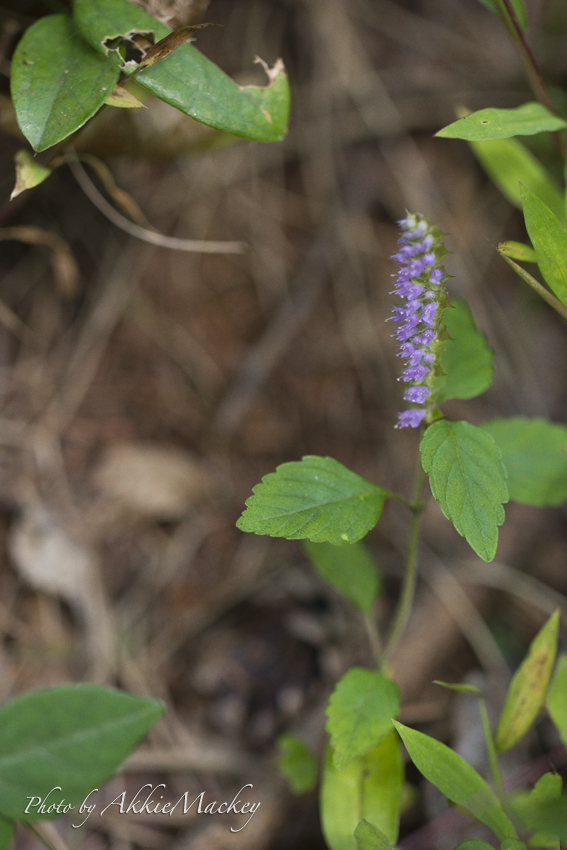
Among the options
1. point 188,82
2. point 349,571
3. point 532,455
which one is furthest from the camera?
point 349,571

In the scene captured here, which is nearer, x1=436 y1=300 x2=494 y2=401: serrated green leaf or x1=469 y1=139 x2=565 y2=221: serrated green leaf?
x1=436 y1=300 x2=494 y2=401: serrated green leaf

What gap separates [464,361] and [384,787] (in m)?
0.93

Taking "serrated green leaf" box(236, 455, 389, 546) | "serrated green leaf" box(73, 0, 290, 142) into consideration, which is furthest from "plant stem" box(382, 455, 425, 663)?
"serrated green leaf" box(73, 0, 290, 142)

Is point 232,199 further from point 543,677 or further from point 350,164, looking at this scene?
point 543,677

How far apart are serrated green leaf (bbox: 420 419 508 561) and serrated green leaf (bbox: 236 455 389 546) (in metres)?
0.15

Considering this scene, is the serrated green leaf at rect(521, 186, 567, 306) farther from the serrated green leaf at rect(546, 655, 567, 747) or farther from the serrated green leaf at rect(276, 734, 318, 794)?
the serrated green leaf at rect(276, 734, 318, 794)

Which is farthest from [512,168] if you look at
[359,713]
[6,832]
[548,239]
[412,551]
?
[6,832]

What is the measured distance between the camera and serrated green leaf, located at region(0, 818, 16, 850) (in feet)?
3.91

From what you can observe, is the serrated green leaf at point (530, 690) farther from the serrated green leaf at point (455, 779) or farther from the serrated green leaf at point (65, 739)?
the serrated green leaf at point (65, 739)

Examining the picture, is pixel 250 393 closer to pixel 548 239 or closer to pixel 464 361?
pixel 464 361

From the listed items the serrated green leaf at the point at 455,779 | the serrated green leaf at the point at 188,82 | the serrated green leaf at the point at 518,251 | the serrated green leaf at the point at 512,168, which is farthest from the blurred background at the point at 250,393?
the serrated green leaf at the point at 518,251

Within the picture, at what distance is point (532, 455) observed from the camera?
1454 mm

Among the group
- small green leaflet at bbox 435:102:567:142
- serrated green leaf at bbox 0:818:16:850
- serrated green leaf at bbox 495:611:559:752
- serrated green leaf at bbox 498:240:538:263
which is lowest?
Answer: serrated green leaf at bbox 495:611:559:752

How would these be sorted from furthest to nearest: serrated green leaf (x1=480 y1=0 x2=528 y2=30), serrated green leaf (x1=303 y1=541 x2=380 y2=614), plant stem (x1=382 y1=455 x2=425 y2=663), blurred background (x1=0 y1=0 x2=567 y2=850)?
blurred background (x1=0 y1=0 x2=567 y2=850) < serrated green leaf (x1=303 y1=541 x2=380 y2=614) < serrated green leaf (x1=480 y1=0 x2=528 y2=30) < plant stem (x1=382 y1=455 x2=425 y2=663)
